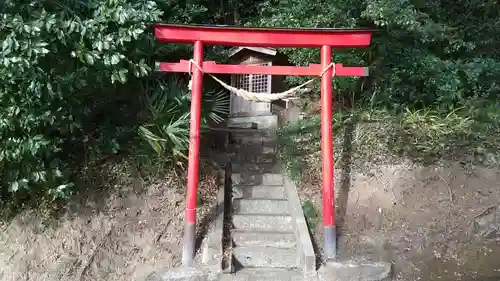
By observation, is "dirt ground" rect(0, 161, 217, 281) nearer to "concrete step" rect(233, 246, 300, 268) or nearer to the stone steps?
the stone steps

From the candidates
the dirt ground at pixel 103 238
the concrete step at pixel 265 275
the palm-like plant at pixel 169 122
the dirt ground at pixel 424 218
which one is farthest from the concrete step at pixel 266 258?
the palm-like plant at pixel 169 122

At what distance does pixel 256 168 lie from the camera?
7.76 meters

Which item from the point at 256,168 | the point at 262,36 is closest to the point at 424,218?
the point at 256,168

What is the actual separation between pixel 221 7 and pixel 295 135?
15.3ft

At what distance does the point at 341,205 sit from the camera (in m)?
6.43

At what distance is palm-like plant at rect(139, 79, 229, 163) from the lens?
6305 millimetres

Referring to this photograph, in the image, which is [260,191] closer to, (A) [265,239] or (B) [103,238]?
(A) [265,239]

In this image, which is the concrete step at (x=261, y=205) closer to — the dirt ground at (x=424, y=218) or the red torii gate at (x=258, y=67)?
the dirt ground at (x=424, y=218)

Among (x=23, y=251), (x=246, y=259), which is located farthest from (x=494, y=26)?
(x=23, y=251)

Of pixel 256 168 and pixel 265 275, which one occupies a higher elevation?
pixel 256 168

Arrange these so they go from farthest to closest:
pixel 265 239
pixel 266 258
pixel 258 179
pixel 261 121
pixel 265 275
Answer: pixel 261 121, pixel 258 179, pixel 265 239, pixel 266 258, pixel 265 275

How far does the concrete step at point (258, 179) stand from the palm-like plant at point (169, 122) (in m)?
1.13

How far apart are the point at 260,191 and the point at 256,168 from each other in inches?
34.3

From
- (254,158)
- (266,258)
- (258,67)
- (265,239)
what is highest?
(258,67)
